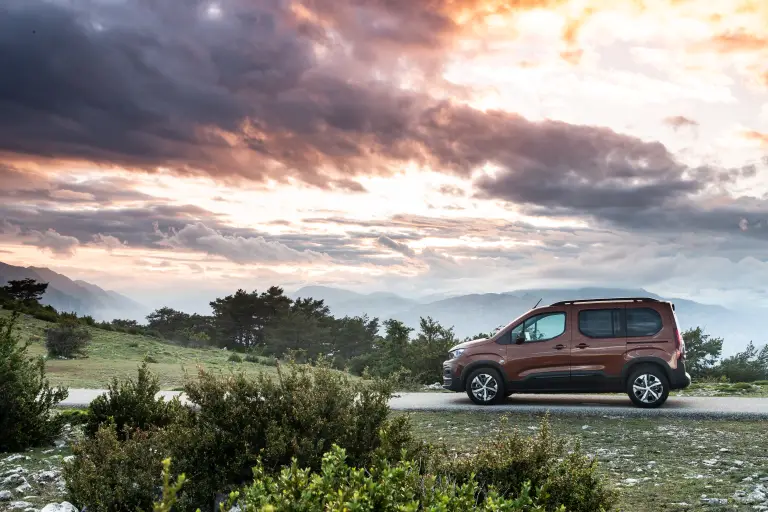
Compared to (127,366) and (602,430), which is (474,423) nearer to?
(602,430)

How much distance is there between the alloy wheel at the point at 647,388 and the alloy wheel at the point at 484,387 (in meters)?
2.81

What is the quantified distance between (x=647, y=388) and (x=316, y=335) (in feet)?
124

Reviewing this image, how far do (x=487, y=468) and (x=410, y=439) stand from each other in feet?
2.60

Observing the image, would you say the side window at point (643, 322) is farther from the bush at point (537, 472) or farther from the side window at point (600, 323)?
the bush at point (537, 472)

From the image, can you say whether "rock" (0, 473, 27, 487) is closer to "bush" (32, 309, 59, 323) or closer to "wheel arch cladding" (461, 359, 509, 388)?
"wheel arch cladding" (461, 359, 509, 388)

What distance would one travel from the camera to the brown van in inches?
539

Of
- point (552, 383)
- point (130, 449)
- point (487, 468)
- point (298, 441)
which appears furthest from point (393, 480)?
point (552, 383)

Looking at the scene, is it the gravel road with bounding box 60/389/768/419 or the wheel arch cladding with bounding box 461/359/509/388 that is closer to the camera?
the gravel road with bounding box 60/389/768/419

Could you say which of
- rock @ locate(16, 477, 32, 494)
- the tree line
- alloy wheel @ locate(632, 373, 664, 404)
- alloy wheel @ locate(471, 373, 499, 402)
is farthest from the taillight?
rock @ locate(16, 477, 32, 494)

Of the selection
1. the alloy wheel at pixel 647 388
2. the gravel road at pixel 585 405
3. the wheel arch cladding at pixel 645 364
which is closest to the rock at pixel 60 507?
the gravel road at pixel 585 405

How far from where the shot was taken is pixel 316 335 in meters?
49.8

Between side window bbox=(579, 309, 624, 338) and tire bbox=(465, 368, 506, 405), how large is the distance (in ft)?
6.73

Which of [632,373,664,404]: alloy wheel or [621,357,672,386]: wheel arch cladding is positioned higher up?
[621,357,672,386]: wheel arch cladding

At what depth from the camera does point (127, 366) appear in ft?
79.9
